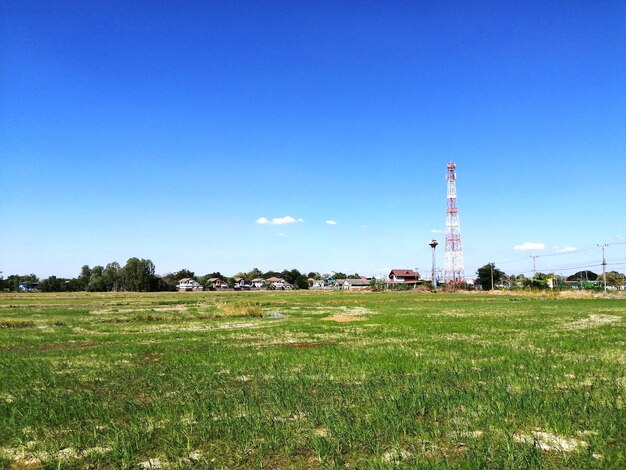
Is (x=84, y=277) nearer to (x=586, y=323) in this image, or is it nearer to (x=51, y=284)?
(x=51, y=284)

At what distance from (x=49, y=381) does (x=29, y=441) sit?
588 centimetres

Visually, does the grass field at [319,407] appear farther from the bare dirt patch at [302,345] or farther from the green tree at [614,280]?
the green tree at [614,280]

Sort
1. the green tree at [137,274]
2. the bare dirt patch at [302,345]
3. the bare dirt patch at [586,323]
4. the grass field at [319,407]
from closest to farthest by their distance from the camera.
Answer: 1. the grass field at [319,407]
2. the bare dirt patch at [302,345]
3. the bare dirt patch at [586,323]
4. the green tree at [137,274]

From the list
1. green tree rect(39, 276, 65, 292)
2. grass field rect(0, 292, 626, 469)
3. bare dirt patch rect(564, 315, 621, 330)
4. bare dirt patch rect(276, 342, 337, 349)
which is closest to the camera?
grass field rect(0, 292, 626, 469)

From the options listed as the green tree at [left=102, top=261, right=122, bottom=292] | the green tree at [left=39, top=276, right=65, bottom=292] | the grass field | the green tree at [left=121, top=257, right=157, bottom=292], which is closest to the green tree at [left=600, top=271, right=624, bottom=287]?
the grass field

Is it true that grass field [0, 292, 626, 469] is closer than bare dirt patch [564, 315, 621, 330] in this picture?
Yes

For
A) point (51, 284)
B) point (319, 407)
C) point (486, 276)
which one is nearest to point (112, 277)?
point (51, 284)

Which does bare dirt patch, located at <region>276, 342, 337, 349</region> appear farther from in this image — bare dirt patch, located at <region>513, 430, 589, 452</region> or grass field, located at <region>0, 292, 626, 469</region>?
bare dirt patch, located at <region>513, 430, 589, 452</region>

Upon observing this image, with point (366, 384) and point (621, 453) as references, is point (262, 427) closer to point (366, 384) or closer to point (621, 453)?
point (366, 384)

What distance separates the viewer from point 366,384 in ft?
39.8

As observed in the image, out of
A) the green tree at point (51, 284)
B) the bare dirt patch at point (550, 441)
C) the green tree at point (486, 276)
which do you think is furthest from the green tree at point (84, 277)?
the bare dirt patch at point (550, 441)

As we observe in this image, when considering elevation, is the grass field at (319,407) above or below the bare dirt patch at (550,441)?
below

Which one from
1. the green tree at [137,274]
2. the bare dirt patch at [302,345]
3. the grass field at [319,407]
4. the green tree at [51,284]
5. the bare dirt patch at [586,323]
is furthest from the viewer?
the green tree at [51,284]

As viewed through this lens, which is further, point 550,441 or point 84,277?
point 84,277
